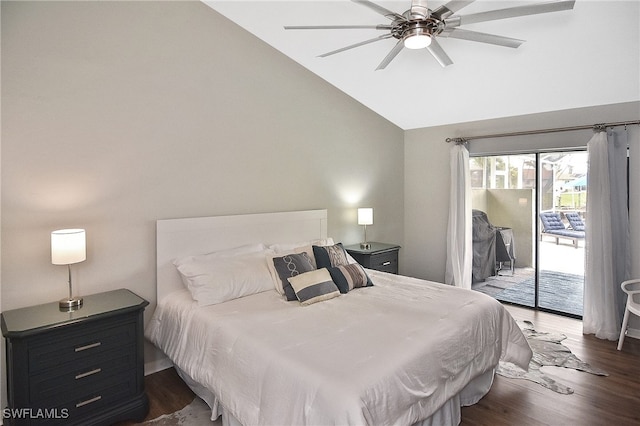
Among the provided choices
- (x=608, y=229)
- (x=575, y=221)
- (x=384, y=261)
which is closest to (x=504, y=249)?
(x=575, y=221)

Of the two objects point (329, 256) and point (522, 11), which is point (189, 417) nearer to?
point (329, 256)

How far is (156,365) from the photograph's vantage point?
2977 mm

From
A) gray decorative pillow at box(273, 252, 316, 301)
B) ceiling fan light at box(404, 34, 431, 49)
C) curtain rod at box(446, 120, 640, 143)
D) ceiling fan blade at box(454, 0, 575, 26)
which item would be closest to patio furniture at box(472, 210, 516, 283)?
curtain rod at box(446, 120, 640, 143)

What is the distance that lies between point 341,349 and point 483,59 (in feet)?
9.87

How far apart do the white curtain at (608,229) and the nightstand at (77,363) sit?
4.11 meters

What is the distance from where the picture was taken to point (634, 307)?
10.4 ft

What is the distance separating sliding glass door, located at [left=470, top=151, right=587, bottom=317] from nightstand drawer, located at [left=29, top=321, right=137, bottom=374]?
4218mm

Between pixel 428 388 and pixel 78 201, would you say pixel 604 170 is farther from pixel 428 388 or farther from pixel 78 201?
pixel 78 201

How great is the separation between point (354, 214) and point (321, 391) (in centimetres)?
320

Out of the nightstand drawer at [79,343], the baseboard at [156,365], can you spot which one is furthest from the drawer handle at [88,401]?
the baseboard at [156,365]

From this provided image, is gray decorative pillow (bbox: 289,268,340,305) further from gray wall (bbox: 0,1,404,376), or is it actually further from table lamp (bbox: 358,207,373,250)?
table lamp (bbox: 358,207,373,250)

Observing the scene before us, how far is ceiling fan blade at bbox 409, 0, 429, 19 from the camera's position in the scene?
2078 millimetres

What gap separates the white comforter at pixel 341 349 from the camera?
163 centimetres

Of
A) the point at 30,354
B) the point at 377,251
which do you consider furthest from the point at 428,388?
the point at 377,251
